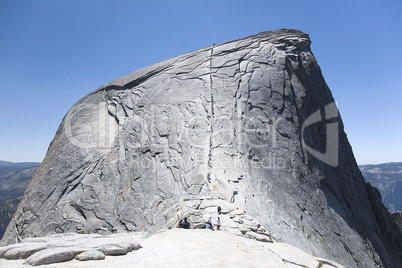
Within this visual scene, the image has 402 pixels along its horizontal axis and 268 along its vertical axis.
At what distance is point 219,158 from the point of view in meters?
14.8

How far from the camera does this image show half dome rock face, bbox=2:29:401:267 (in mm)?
12953

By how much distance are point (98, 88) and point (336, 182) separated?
18438mm

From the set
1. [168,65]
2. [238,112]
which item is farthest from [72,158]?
[238,112]

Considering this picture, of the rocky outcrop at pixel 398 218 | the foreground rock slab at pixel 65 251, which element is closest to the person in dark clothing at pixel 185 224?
the foreground rock slab at pixel 65 251

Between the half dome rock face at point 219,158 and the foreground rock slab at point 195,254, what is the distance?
4.95ft

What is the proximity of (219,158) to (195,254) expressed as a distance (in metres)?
8.19

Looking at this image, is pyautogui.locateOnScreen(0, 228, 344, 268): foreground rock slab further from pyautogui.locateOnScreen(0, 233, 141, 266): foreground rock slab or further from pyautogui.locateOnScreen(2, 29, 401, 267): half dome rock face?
pyautogui.locateOnScreen(2, 29, 401, 267): half dome rock face

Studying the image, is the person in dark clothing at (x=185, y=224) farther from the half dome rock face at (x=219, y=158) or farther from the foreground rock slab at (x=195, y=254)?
the foreground rock slab at (x=195, y=254)

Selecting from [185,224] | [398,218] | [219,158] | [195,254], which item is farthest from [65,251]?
[398,218]

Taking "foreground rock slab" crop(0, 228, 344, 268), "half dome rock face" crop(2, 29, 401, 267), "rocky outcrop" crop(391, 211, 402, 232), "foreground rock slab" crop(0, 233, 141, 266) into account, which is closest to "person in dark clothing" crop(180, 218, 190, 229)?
"half dome rock face" crop(2, 29, 401, 267)

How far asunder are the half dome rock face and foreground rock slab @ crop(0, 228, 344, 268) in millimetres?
1510

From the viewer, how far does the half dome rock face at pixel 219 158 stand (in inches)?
510

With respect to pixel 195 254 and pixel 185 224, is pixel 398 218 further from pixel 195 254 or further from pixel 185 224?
pixel 195 254

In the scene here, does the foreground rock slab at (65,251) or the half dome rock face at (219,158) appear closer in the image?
the foreground rock slab at (65,251)
